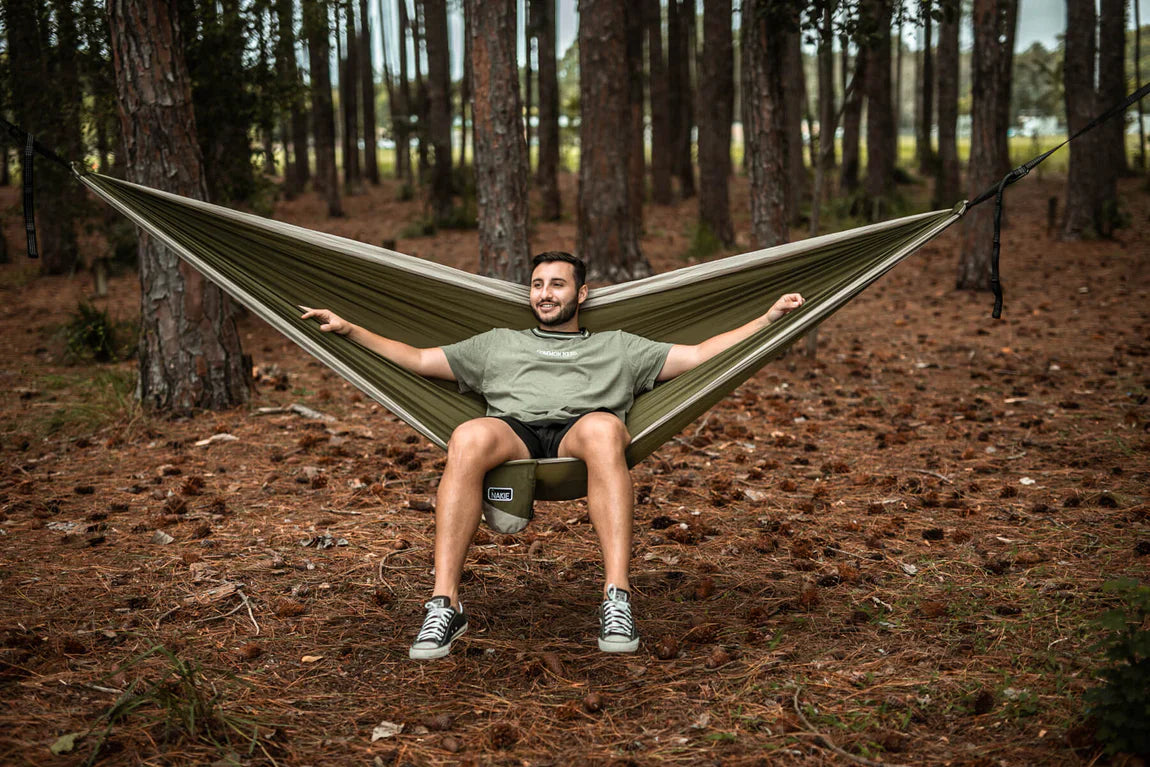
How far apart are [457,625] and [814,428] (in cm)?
217

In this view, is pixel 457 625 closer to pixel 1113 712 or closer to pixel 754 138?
pixel 1113 712

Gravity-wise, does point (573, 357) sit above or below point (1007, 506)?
above

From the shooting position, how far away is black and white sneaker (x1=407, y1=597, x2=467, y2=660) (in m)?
1.90

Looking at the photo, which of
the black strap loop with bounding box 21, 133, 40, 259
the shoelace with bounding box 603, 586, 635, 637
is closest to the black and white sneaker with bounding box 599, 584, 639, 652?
the shoelace with bounding box 603, 586, 635, 637

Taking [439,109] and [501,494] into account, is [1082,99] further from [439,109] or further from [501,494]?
[501,494]

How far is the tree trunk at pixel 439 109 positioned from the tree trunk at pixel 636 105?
1.97m

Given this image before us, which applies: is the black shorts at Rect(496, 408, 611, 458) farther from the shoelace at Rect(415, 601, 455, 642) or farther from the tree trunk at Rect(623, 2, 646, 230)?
the tree trunk at Rect(623, 2, 646, 230)

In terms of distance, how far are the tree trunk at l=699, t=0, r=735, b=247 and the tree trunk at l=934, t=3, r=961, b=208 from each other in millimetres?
2248

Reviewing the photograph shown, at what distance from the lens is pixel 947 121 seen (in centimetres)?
994

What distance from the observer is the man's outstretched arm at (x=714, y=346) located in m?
2.33

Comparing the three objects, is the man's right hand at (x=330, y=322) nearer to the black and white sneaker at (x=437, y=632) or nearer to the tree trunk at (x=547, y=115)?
the black and white sneaker at (x=437, y=632)

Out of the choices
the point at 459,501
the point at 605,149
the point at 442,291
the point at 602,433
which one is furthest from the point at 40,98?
the point at 602,433

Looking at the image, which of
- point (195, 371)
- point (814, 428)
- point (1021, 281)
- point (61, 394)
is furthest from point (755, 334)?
point (1021, 281)

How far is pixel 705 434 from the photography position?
378cm
